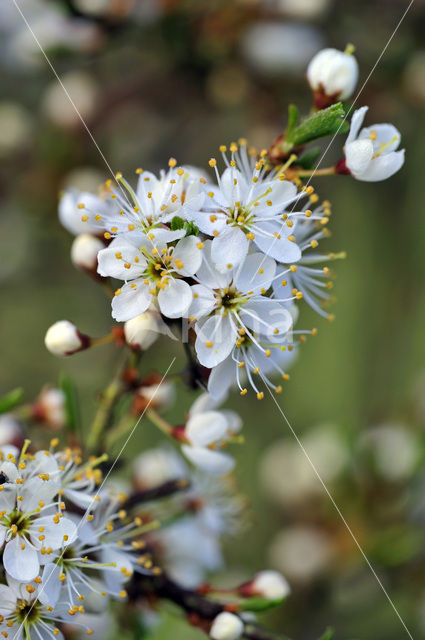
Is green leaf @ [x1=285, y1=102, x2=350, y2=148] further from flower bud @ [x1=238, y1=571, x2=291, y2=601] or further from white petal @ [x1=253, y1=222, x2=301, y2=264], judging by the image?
flower bud @ [x1=238, y1=571, x2=291, y2=601]

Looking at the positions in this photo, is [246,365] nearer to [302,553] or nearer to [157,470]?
[157,470]

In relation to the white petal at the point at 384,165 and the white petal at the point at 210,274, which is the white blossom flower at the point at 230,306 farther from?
the white petal at the point at 384,165

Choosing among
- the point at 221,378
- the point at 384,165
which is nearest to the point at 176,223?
the point at 221,378

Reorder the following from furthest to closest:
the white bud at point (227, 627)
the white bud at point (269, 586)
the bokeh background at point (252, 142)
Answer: the bokeh background at point (252, 142) → the white bud at point (269, 586) → the white bud at point (227, 627)

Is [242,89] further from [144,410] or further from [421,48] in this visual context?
[144,410]

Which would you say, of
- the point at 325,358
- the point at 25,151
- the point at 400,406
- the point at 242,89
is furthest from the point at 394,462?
the point at 25,151

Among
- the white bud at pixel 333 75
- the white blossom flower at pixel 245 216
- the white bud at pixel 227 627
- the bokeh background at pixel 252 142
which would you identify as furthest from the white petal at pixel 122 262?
the bokeh background at pixel 252 142
